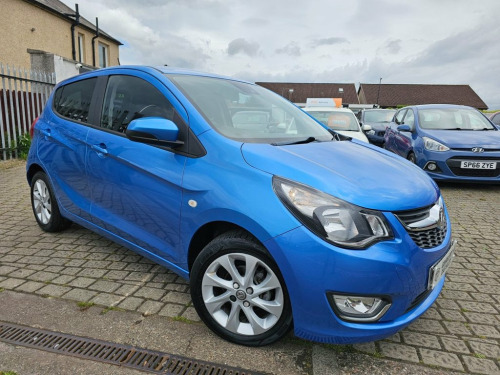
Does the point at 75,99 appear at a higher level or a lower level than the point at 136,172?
higher

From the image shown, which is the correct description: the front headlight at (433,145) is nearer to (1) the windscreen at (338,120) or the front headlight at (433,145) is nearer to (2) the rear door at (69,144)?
(1) the windscreen at (338,120)

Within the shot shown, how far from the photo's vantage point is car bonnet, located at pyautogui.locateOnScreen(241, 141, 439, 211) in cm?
198

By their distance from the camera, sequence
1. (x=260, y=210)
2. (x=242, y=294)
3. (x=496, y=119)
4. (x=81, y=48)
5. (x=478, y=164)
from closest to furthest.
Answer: (x=260, y=210), (x=242, y=294), (x=478, y=164), (x=496, y=119), (x=81, y=48)

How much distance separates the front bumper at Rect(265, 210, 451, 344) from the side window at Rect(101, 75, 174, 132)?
4.28 feet

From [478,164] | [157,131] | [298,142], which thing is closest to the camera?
[157,131]

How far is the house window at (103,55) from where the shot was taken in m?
23.2

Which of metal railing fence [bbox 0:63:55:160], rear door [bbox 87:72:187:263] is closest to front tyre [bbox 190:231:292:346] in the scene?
rear door [bbox 87:72:187:263]

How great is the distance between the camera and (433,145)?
6.67 m

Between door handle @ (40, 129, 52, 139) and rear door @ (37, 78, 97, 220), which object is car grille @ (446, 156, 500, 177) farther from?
door handle @ (40, 129, 52, 139)

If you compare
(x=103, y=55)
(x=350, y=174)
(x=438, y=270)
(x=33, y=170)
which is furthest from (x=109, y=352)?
(x=103, y=55)

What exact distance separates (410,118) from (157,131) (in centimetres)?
699

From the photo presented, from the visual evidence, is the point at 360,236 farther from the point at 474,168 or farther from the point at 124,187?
the point at 474,168

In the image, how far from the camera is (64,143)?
3475 millimetres

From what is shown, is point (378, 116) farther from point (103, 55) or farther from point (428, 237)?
point (103, 55)
